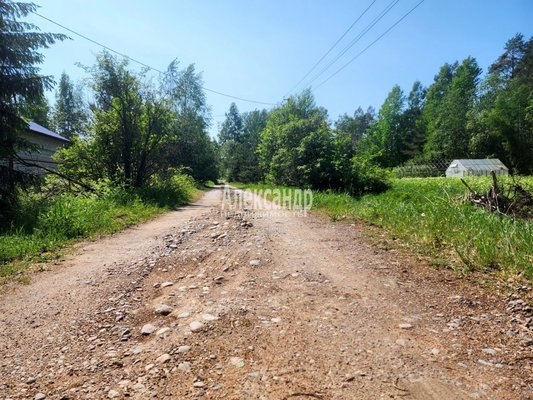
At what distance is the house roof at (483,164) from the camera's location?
136ft

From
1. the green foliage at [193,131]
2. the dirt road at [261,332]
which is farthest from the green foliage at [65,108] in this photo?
the dirt road at [261,332]

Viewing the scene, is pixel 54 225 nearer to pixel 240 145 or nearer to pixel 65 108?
pixel 240 145

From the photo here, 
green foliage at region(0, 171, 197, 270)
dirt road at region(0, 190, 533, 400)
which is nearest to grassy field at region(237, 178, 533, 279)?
dirt road at region(0, 190, 533, 400)

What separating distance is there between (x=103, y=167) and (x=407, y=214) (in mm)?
13902

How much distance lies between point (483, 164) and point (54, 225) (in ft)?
162

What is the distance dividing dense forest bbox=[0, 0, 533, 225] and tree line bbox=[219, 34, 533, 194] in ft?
0.39

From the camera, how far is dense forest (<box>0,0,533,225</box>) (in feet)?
24.7

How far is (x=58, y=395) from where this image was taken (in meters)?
1.94

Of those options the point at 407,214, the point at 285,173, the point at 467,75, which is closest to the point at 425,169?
the point at 467,75

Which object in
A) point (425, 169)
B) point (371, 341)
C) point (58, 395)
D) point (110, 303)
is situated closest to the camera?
point (58, 395)

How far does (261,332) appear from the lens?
261cm

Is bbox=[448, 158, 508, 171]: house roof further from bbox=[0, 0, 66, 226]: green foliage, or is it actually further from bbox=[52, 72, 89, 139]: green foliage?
bbox=[52, 72, 89, 139]: green foliage

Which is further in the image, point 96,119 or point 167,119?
point 167,119

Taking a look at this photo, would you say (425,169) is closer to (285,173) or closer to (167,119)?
(285,173)
